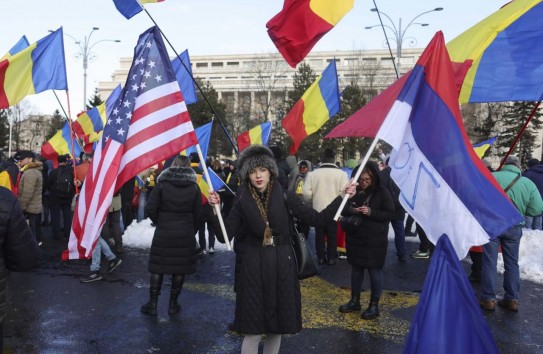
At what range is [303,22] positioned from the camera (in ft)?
16.2

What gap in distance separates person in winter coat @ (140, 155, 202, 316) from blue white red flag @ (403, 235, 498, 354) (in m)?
2.88

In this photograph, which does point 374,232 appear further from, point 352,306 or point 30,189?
point 30,189

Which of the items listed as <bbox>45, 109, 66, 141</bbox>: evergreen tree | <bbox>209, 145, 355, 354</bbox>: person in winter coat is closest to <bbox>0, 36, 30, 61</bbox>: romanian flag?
<bbox>209, 145, 355, 354</bbox>: person in winter coat

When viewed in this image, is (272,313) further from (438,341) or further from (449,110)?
(449,110)

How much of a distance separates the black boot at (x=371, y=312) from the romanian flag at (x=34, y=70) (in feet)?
16.9

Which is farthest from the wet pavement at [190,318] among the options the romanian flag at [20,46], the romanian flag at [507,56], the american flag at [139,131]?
the romanian flag at [20,46]

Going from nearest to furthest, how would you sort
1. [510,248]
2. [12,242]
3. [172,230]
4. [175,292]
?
[12,242], [172,230], [175,292], [510,248]

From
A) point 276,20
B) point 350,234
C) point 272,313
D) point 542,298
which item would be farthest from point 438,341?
point 542,298

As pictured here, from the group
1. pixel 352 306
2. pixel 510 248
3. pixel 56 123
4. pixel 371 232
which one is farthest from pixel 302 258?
pixel 56 123

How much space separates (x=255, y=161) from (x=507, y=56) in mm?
2822

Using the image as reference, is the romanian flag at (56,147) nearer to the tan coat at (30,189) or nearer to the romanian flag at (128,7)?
the tan coat at (30,189)

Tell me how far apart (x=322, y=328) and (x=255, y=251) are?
1.81 m

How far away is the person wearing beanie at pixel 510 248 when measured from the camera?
18.3 feet

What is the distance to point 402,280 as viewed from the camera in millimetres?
6977
